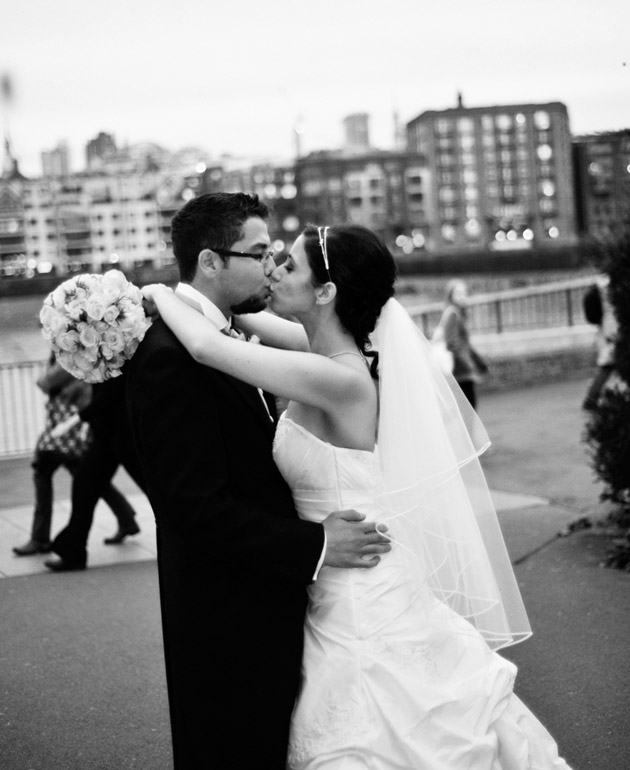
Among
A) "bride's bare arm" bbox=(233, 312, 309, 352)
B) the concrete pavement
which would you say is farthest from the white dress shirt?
the concrete pavement

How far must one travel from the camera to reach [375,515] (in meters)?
2.82

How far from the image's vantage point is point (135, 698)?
15.3ft

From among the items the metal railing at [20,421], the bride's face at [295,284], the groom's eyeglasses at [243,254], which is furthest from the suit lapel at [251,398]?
the metal railing at [20,421]

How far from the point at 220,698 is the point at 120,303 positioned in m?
1.10

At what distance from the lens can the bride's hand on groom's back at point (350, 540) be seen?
2.67 m

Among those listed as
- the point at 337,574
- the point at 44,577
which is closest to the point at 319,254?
the point at 337,574

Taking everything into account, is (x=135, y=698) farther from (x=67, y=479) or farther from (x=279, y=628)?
(x=67, y=479)

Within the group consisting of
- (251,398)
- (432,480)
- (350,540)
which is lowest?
(350,540)

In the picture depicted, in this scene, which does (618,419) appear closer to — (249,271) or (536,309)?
(249,271)

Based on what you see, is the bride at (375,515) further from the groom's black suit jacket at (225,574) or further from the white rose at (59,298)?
the white rose at (59,298)

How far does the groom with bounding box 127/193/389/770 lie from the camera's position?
2529 mm

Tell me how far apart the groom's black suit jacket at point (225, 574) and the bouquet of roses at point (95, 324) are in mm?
77

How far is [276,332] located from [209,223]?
707mm

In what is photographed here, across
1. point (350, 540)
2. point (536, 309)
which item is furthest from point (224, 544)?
point (536, 309)
